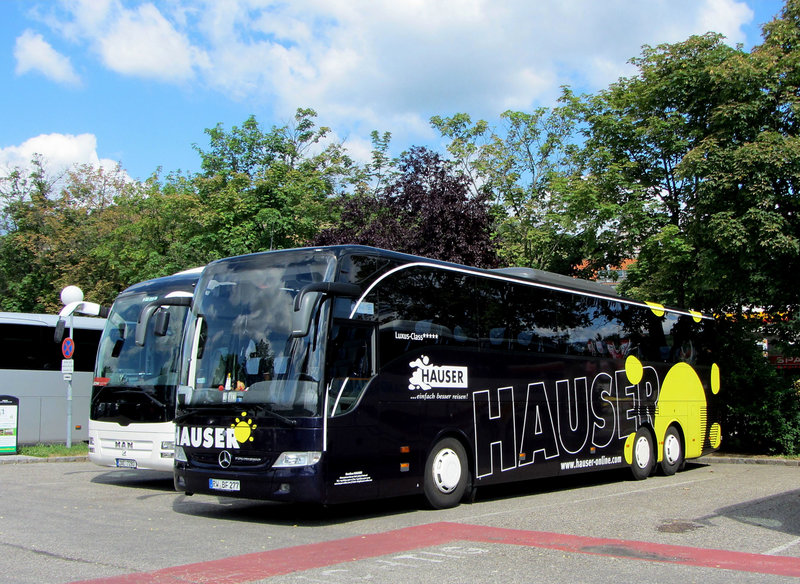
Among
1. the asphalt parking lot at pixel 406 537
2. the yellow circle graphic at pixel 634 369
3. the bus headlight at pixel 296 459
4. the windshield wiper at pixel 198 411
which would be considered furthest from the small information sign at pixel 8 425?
the yellow circle graphic at pixel 634 369

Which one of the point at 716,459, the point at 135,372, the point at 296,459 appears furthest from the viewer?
the point at 716,459

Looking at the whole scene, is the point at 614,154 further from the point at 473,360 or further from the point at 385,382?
the point at 385,382

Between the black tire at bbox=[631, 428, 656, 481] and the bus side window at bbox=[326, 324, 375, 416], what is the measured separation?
7.90 m

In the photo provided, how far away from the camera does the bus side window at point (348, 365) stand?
9.57m

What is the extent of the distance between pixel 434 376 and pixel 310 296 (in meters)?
2.42

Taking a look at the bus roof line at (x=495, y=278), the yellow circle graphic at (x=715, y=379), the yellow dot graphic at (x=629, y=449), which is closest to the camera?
the bus roof line at (x=495, y=278)

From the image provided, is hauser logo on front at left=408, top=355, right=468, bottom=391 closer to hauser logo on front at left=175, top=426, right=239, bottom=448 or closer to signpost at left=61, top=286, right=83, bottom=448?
hauser logo on front at left=175, top=426, right=239, bottom=448

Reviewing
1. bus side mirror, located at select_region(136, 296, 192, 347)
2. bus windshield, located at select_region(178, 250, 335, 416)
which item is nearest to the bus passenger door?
bus windshield, located at select_region(178, 250, 335, 416)

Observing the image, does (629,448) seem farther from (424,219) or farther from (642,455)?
(424,219)

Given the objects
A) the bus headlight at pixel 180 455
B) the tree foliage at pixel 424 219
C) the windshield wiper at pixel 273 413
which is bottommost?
the bus headlight at pixel 180 455

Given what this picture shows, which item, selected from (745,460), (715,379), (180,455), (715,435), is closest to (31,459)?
(180,455)

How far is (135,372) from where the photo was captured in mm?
14047

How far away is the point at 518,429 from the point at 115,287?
29761 mm

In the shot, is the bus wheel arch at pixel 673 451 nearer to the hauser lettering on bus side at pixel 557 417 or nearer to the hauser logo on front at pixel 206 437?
the hauser lettering on bus side at pixel 557 417
